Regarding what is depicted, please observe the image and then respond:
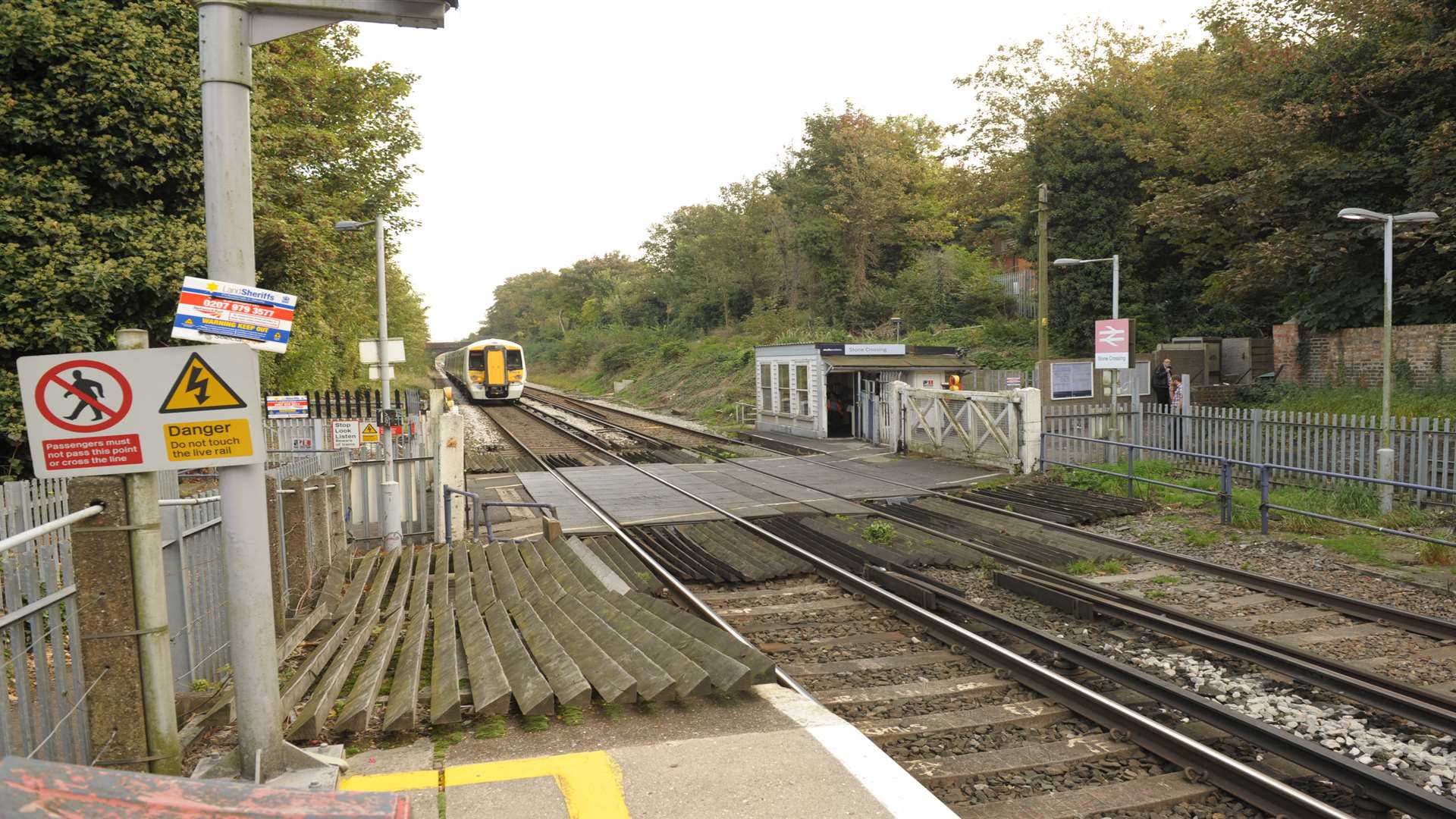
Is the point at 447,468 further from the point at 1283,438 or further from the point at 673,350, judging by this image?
the point at 673,350

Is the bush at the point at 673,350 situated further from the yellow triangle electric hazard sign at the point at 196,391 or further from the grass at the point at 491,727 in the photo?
the yellow triangle electric hazard sign at the point at 196,391

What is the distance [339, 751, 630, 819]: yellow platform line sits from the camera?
13.8ft

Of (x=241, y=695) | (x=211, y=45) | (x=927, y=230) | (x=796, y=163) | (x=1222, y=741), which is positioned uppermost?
(x=796, y=163)

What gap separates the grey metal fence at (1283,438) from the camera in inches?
531

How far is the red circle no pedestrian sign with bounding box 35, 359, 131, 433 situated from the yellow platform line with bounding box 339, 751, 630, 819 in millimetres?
1931

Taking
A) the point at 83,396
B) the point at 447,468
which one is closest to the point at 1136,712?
the point at 83,396

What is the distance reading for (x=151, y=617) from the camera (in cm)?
413

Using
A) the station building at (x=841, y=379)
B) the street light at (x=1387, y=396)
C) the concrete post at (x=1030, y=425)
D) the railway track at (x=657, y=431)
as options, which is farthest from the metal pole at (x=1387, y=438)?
the railway track at (x=657, y=431)

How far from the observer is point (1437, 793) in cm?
496

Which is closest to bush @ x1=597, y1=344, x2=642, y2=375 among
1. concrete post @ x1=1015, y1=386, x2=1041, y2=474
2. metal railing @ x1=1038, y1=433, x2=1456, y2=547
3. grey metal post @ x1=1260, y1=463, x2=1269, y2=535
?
concrete post @ x1=1015, y1=386, x2=1041, y2=474

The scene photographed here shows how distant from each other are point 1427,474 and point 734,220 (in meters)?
42.6

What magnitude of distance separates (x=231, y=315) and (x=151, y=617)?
136 cm

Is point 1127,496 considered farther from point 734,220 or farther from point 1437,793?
point 734,220

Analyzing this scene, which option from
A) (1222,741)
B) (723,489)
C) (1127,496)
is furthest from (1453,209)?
(1222,741)
